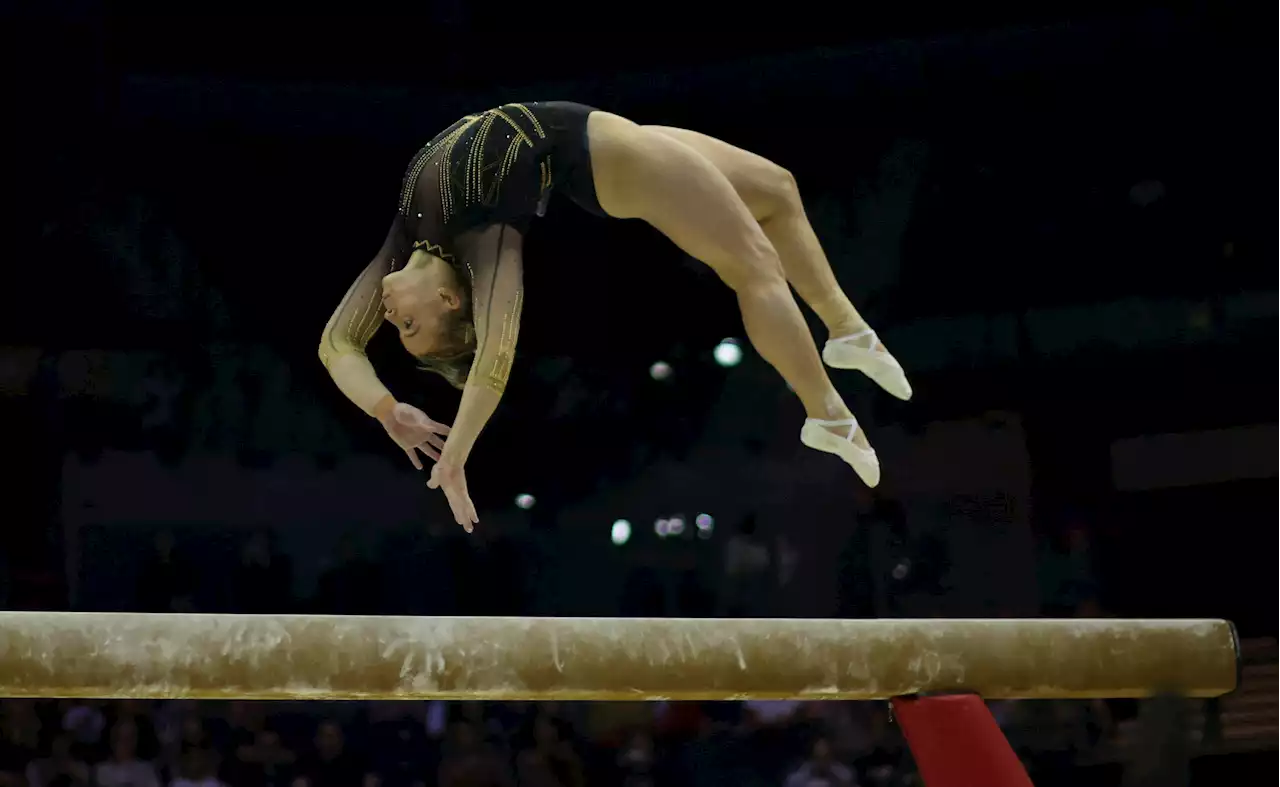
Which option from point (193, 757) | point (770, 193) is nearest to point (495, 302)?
point (770, 193)

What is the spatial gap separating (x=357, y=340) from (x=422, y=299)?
0.27 meters

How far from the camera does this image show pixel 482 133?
3434 mm

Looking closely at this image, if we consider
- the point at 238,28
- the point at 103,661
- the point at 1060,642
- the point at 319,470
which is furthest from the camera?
the point at 319,470

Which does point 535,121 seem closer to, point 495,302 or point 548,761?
point 495,302

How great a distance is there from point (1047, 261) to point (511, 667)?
464 centimetres

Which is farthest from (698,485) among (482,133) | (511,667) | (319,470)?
(511,667)

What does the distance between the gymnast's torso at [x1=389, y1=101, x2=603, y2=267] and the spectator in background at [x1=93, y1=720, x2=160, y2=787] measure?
3.15 metres

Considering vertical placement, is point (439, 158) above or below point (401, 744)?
above

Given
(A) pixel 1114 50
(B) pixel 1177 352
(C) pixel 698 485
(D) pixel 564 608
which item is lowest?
(D) pixel 564 608

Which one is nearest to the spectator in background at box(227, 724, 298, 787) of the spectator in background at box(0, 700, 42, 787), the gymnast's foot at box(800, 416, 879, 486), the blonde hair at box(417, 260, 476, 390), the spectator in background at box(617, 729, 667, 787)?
the spectator in background at box(0, 700, 42, 787)

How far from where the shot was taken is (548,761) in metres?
5.54

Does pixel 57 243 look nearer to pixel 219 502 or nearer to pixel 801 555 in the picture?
pixel 219 502

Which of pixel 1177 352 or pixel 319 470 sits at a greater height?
pixel 1177 352

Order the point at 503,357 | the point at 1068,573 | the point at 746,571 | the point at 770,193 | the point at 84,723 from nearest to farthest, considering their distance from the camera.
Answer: the point at 503,357, the point at 770,193, the point at 84,723, the point at 1068,573, the point at 746,571
